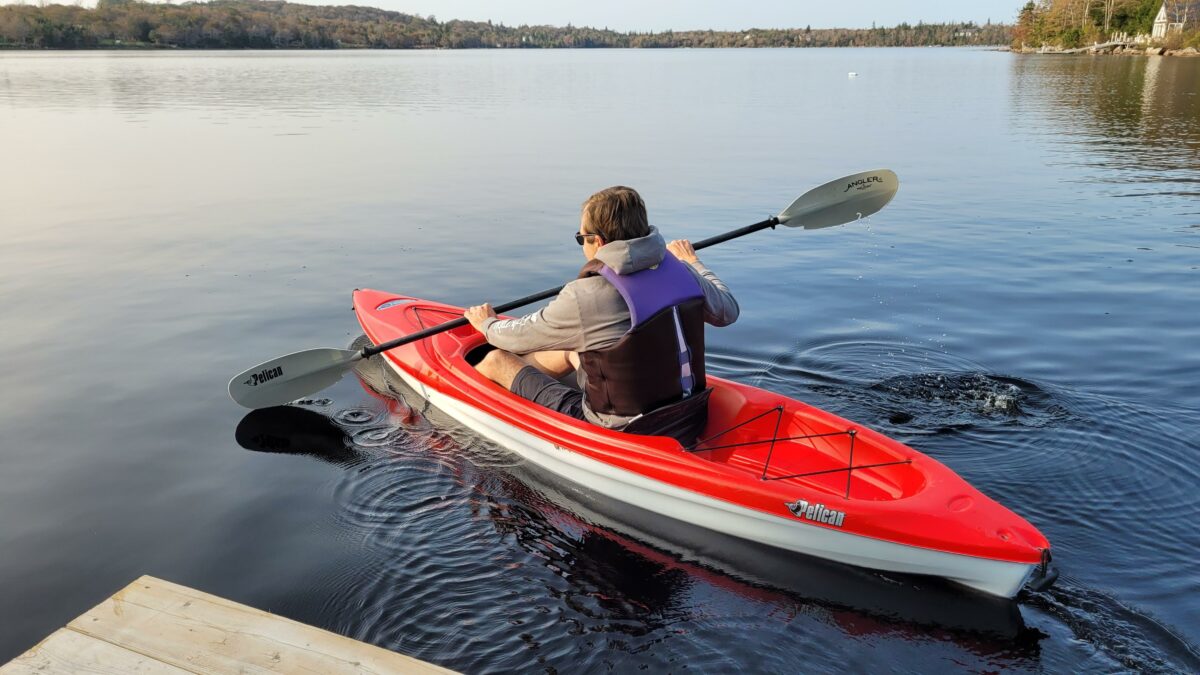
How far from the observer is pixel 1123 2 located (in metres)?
71.5

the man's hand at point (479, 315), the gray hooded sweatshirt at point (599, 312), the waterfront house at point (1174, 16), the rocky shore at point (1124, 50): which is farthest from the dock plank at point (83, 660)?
the waterfront house at point (1174, 16)

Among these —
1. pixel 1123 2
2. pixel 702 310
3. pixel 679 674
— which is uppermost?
pixel 1123 2

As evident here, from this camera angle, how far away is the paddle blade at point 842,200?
6504 mm

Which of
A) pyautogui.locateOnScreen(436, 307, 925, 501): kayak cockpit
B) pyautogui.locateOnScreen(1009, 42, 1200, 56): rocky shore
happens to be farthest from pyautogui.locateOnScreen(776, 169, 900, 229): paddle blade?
pyautogui.locateOnScreen(1009, 42, 1200, 56): rocky shore

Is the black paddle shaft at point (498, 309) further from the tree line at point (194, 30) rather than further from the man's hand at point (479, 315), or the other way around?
the tree line at point (194, 30)

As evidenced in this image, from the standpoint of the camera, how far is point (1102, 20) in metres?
75.7

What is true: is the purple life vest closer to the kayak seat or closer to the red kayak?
the kayak seat

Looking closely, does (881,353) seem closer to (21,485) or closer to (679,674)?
(679,674)

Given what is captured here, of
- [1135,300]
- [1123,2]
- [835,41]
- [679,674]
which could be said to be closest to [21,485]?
[679,674]

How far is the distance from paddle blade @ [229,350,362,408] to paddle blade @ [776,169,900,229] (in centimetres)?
338

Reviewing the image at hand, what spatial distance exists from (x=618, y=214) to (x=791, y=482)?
5.36 ft

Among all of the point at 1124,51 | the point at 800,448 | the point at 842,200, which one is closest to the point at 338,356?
the point at 800,448

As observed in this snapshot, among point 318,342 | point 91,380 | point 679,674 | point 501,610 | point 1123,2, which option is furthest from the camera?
point 1123,2

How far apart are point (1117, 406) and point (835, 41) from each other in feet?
610
